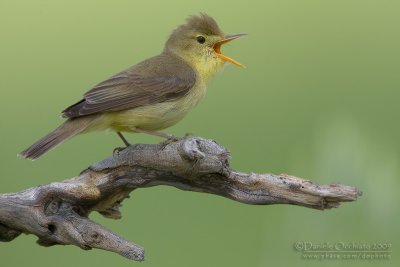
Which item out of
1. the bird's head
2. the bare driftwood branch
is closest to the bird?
the bird's head

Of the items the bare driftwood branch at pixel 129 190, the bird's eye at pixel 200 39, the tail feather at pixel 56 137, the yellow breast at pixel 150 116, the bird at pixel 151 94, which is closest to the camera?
the bare driftwood branch at pixel 129 190

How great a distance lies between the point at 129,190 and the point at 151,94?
822 millimetres

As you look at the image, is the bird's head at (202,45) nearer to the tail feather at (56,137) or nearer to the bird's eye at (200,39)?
the bird's eye at (200,39)

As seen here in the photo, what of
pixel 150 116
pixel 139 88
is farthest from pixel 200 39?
pixel 150 116

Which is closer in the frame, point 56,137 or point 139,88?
point 56,137

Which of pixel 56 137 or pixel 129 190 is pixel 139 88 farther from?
pixel 129 190

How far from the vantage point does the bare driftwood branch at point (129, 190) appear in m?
4.12

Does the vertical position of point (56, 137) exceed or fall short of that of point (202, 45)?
it falls short

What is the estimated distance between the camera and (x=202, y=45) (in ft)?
19.7

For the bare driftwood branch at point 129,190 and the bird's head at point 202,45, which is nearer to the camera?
A: the bare driftwood branch at point 129,190

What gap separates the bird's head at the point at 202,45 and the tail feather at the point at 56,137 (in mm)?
1170

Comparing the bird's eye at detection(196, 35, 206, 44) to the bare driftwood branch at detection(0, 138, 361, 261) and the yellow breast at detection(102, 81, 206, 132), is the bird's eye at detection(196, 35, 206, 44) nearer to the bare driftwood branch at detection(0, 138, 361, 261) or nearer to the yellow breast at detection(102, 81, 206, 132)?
the yellow breast at detection(102, 81, 206, 132)

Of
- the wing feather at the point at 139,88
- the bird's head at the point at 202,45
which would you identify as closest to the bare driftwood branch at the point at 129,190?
the wing feather at the point at 139,88

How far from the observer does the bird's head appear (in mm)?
5902
